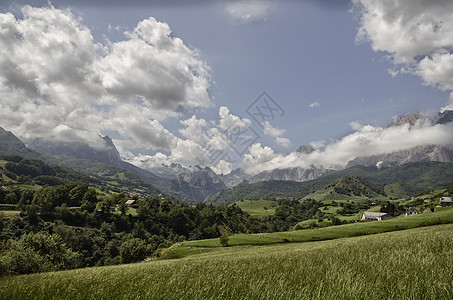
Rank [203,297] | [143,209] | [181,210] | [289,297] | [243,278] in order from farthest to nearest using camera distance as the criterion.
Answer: [181,210] → [143,209] → [243,278] → [203,297] → [289,297]

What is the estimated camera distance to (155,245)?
520 feet

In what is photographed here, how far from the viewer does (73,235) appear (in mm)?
126062

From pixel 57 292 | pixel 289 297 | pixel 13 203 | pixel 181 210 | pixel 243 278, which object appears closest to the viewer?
pixel 289 297

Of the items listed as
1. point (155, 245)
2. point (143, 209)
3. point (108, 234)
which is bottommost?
point (155, 245)

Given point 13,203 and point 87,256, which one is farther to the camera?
point 13,203

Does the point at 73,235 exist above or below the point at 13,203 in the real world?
below

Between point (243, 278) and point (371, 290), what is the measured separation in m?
3.03

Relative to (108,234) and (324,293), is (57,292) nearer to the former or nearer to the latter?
(324,293)

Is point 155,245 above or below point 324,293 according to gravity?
below

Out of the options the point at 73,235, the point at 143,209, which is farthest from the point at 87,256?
the point at 143,209

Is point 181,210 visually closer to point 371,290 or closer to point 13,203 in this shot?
point 13,203

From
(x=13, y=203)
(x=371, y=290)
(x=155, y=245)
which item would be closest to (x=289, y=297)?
(x=371, y=290)

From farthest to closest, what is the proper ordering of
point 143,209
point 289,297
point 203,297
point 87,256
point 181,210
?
point 181,210, point 143,209, point 87,256, point 203,297, point 289,297

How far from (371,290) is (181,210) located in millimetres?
205088
